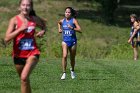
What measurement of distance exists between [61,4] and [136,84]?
3407cm

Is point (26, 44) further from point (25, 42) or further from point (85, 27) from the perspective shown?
point (85, 27)

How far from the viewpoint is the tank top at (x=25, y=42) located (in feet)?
29.4

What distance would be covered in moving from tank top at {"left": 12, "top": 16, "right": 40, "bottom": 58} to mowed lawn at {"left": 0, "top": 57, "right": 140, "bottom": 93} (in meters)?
3.07

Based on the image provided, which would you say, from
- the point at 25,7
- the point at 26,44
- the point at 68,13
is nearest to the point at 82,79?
the point at 68,13

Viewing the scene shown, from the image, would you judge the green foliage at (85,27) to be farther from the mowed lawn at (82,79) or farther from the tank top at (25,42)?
the tank top at (25,42)

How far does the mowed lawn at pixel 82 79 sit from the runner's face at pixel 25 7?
136 inches

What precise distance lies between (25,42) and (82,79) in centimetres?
585

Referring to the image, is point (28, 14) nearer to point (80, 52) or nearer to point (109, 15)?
point (80, 52)

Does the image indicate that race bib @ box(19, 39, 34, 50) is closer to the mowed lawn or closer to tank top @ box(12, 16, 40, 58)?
tank top @ box(12, 16, 40, 58)

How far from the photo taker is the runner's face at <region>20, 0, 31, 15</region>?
8.88 m

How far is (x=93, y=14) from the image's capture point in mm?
45844

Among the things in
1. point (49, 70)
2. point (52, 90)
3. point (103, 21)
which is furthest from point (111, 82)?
point (103, 21)

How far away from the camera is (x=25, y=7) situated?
8.89 m

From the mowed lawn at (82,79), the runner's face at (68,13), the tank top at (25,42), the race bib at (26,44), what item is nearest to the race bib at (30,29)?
the tank top at (25,42)
